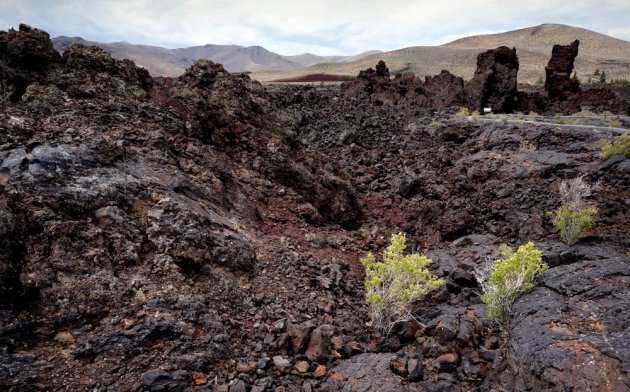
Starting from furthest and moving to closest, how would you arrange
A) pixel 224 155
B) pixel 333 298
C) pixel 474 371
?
1. pixel 224 155
2. pixel 333 298
3. pixel 474 371

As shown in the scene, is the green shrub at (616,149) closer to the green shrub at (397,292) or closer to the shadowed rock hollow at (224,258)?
the shadowed rock hollow at (224,258)

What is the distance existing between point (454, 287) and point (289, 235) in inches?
138

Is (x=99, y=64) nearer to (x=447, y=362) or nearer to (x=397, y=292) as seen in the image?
(x=397, y=292)

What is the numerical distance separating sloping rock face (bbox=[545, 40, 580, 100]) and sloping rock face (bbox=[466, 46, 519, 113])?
16.0 feet

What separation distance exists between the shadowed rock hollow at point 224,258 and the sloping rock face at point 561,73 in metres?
22.9

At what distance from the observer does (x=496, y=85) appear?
89.8ft

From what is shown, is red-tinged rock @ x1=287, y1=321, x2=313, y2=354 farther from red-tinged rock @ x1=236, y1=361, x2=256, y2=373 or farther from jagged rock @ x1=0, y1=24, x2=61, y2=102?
jagged rock @ x1=0, y1=24, x2=61, y2=102

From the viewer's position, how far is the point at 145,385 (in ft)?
13.6

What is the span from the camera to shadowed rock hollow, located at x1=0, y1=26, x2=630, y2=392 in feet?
14.5

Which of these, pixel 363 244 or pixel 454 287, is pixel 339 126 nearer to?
pixel 363 244

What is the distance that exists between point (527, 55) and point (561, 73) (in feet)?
240

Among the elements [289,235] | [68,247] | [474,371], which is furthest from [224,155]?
[474,371]

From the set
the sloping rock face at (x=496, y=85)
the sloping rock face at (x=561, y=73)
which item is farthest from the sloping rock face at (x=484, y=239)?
the sloping rock face at (x=561, y=73)

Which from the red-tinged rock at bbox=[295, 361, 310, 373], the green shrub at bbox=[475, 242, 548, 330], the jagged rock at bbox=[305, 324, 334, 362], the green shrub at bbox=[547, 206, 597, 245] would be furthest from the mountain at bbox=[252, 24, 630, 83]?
the red-tinged rock at bbox=[295, 361, 310, 373]
